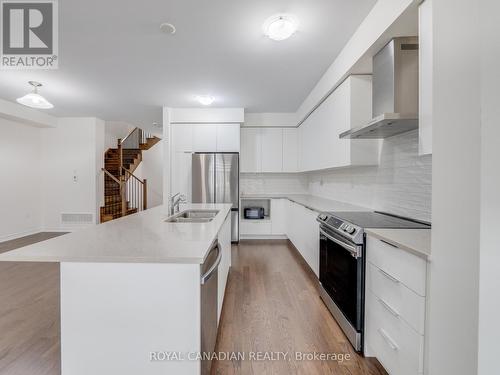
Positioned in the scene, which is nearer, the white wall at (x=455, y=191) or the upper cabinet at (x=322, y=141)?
the white wall at (x=455, y=191)

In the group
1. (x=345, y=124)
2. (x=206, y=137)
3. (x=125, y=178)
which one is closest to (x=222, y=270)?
(x=345, y=124)

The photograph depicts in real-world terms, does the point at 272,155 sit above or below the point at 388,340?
above

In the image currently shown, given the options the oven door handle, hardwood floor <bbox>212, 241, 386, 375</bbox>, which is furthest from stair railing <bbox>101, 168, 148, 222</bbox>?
the oven door handle

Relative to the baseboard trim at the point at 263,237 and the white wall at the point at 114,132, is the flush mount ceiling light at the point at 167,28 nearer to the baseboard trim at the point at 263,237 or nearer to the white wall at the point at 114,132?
the baseboard trim at the point at 263,237

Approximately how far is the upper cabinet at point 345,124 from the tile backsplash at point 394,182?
0.67 feet

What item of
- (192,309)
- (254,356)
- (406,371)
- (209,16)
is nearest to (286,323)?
(254,356)

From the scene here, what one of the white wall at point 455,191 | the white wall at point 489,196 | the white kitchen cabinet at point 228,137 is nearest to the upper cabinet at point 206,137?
the white kitchen cabinet at point 228,137

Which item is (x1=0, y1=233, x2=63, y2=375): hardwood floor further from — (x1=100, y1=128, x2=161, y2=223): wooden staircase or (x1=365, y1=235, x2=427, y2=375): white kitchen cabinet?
(x1=100, y1=128, x2=161, y2=223): wooden staircase

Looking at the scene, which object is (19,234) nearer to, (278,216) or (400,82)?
(278,216)

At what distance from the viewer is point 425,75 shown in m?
1.47

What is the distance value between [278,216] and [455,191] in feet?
12.6

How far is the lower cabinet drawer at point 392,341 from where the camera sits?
120 cm

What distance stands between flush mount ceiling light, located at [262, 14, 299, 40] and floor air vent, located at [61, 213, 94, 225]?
17.6 feet

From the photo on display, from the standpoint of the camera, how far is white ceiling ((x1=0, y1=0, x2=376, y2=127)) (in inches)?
76.2
